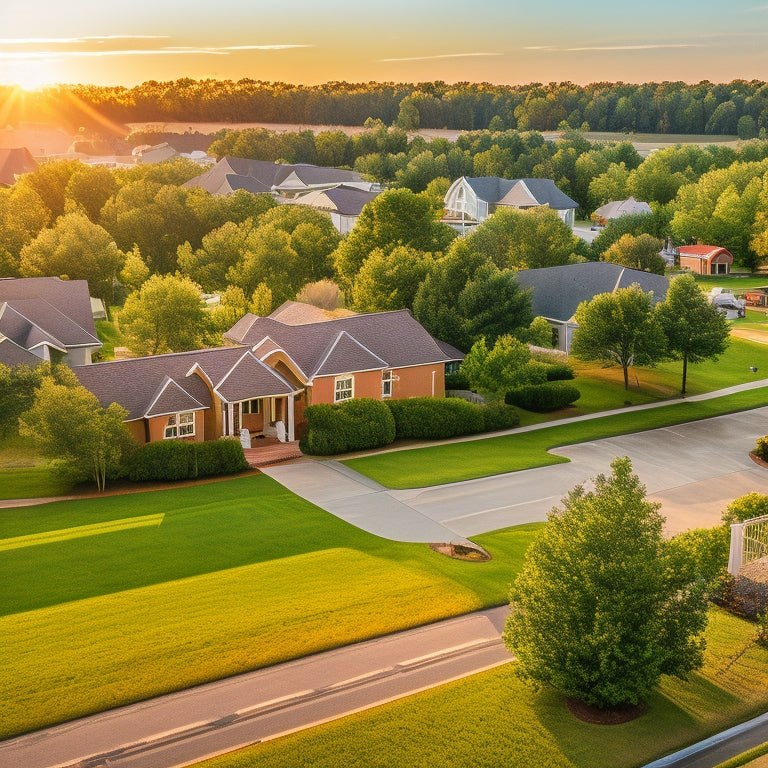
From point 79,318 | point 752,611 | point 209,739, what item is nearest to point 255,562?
point 209,739

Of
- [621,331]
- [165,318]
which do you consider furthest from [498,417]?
[165,318]

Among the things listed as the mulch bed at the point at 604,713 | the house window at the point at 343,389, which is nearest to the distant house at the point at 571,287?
Answer: the house window at the point at 343,389

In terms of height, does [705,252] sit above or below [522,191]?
below

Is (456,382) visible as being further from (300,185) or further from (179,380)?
(300,185)

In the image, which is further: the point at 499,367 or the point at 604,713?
the point at 499,367

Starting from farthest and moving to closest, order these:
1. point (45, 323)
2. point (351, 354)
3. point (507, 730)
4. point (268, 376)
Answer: point (45, 323) < point (351, 354) < point (268, 376) < point (507, 730)

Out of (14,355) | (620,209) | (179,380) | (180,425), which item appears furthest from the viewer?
(620,209)

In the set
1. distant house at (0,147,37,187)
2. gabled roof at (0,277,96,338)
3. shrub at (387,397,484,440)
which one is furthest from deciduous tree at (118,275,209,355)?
distant house at (0,147,37,187)

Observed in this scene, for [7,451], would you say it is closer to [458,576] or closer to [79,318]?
[79,318]
